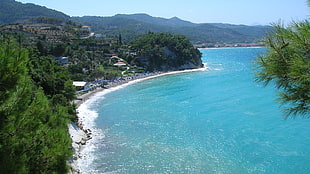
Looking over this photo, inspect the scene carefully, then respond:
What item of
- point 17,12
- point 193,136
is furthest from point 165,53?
point 17,12

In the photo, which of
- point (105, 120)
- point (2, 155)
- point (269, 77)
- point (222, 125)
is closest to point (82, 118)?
point (105, 120)

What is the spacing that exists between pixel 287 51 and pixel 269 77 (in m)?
0.41

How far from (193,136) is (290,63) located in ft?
55.6

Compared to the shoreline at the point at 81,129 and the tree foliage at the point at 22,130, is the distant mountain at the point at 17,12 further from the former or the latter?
the tree foliage at the point at 22,130

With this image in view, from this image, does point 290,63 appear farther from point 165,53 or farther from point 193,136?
point 165,53

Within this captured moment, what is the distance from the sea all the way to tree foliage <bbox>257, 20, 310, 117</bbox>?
1.31 feet

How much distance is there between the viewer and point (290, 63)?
319cm

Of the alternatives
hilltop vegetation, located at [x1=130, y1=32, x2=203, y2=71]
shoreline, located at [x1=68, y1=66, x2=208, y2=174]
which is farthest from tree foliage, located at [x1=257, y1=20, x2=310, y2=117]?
hilltop vegetation, located at [x1=130, y1=32, x2=203, y2=71]

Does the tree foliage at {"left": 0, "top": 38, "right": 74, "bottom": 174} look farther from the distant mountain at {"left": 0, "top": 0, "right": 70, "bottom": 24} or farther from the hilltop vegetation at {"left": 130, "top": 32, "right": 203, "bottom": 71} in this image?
the distant mountain at {"left": 0, "top": 0, "right": 70, "bottom": 24}

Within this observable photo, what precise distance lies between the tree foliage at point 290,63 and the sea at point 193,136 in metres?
0.40

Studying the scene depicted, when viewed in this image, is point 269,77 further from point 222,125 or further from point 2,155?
point 222,125

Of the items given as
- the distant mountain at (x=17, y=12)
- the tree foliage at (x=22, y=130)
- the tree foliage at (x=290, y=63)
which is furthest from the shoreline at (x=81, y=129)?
the distant mountain at (x=17, y=12)

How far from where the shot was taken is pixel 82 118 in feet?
79.4

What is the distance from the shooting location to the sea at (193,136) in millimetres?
14945
